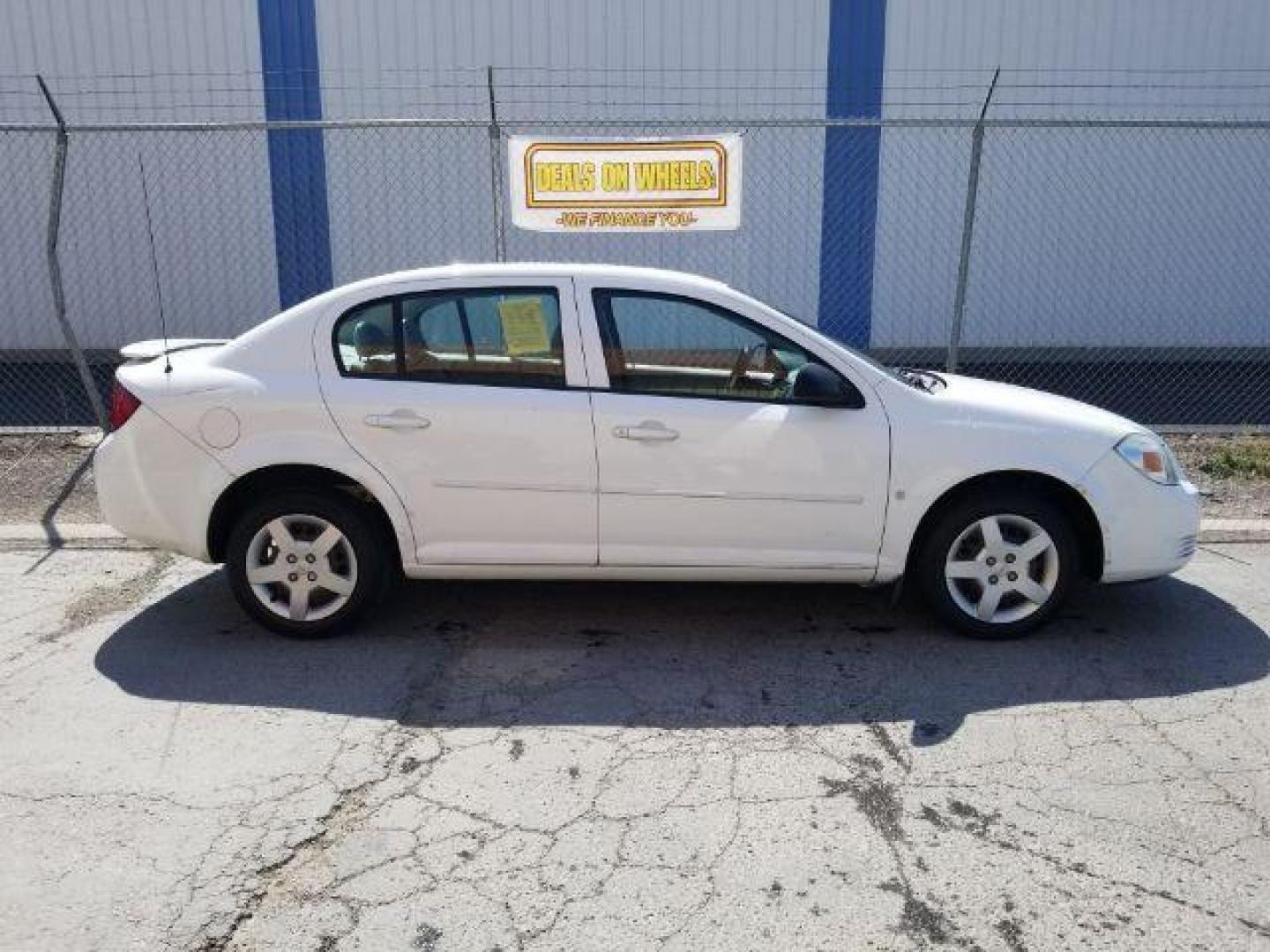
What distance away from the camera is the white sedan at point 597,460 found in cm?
470

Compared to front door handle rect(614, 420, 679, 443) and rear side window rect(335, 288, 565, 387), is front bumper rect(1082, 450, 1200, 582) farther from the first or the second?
rear side window rect(335, 288, 565, 387)

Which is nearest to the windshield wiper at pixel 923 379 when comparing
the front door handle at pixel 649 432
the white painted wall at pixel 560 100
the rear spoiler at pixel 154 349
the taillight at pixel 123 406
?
the front door handle at pixel 649 432

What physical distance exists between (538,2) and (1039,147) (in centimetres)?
523

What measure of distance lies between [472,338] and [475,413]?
0.34 m

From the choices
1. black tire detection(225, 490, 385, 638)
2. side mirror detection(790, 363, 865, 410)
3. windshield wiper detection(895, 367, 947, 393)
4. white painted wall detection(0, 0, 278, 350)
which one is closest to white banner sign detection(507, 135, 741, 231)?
windshield wiper detection(895, 367, 947, 393)

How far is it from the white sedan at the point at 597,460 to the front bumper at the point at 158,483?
0.03ft

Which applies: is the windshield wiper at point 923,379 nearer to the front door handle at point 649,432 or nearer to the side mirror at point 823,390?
the side mirror at point 823,390

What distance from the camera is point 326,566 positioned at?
484 centimetres

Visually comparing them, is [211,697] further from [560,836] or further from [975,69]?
[975,69]

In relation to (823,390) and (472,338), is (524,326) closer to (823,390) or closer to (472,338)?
(472,338)

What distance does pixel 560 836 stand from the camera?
342cm

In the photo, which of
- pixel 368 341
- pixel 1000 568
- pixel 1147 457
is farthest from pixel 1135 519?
pixel 368 341

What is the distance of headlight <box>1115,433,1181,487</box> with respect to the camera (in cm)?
482

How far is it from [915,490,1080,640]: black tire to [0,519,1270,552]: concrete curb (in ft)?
6.62
